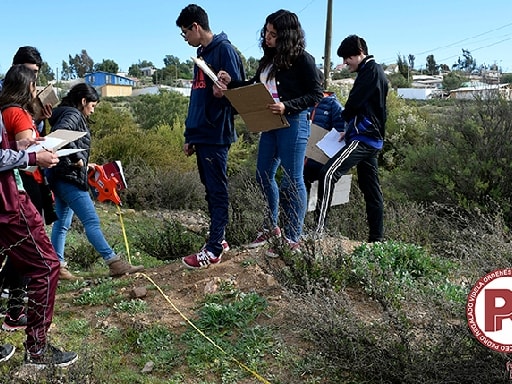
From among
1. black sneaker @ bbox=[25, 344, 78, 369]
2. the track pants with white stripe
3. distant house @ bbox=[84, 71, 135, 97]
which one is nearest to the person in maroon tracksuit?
black sneaker @ bbox=[25, 344, 78, 369]

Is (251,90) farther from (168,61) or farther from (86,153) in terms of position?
(168,61)

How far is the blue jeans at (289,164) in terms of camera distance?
4.60 meters


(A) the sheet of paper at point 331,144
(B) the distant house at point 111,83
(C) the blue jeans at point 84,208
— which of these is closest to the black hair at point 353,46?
(A) the sheet of paper at point 331,144

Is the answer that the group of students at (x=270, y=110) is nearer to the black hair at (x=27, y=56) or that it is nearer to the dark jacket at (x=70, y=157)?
the dark jacket at (x=70, y=157)

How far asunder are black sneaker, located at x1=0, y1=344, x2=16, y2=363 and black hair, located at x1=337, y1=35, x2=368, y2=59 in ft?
11.7

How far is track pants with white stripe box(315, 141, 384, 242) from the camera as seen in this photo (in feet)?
17.2

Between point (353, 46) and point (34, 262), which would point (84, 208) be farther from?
point (353, 46)

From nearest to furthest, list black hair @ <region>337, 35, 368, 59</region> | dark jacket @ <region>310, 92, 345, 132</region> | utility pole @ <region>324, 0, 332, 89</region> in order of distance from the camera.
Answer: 1. black hair @ <region>337, 35, 368, 59</region>
2. dark jacket @ <region>310, 92, 345, 132</region>
3. utility pole @ <region>324, 0, 332, 89</region>

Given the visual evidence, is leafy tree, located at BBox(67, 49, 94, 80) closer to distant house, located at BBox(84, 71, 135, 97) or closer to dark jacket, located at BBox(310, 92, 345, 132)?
distant house, located at BBox(84, 71, 135, 97)

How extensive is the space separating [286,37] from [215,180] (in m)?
1.20

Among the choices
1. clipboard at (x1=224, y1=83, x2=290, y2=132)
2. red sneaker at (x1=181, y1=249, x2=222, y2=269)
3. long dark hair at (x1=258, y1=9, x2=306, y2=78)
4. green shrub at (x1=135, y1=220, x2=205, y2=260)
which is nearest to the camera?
clipboard at (x1=224, y1=83, x2=290, y2=132)

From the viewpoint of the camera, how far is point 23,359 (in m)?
3.59

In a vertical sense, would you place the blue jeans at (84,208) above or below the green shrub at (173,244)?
above

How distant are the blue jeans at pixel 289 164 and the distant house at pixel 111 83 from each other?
73.5 metres
